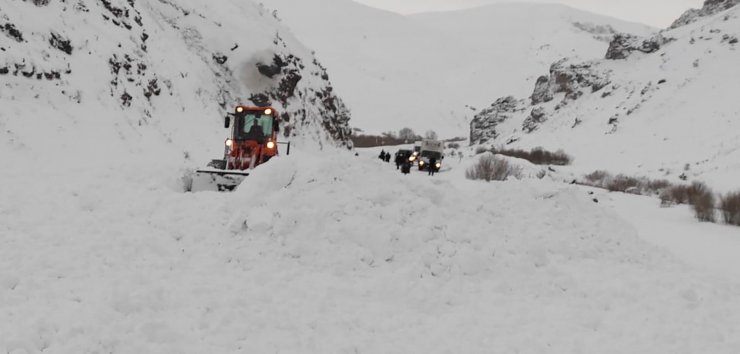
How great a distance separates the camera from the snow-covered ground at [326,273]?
21.5 feet

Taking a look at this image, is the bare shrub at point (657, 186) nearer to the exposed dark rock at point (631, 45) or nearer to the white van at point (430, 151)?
the white van at point (430, 151)

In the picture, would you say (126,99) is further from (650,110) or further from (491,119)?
(491,119)

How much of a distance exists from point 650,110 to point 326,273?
184ft

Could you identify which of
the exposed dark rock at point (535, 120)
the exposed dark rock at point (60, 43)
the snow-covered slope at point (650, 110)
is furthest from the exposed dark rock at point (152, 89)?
the exposed dark rock at point (535, 120)

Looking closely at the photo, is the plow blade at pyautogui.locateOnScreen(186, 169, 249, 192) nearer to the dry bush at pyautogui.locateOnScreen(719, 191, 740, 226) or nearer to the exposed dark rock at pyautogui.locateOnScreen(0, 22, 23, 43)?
the exposed dark rock at pyautogui.locateOnScreen(0, 22, 23, 43)

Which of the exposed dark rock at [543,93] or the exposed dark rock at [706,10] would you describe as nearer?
the exposed dark rock at [706,10]

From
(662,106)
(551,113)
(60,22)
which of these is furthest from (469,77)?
(60,22)

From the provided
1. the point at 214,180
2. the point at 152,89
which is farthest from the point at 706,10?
the point at 214,180

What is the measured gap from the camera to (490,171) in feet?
93.7

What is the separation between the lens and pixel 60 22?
2114cm

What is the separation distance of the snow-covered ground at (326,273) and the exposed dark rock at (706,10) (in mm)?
88653

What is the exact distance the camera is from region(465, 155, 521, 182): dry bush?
92.7 feet

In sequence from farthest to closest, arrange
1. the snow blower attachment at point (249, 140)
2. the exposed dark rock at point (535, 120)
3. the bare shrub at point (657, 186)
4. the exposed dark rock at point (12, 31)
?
the exposed dark rock at point (535, 120) → the bare shrub at point (657, 186) → the exposed dark rock at point (12, 31) → the snow blower attachment at point (249, 140)

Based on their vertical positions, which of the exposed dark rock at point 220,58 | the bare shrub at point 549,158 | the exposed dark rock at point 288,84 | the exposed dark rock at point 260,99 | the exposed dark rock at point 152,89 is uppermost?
the exposed dark rock at point 220,58
